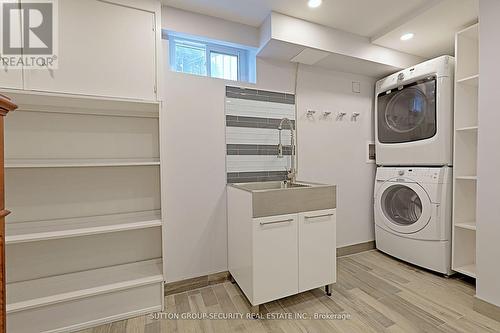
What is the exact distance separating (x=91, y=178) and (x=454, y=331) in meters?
2.68

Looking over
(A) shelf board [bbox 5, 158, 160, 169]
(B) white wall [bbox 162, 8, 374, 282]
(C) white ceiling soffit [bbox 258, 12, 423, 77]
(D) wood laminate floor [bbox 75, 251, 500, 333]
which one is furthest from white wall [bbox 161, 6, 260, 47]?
(D) wood laminate floor [bbox 75, 251, 500, 333]

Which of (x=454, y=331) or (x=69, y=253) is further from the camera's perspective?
(x=69, y=253)

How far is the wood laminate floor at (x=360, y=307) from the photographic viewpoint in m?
1.57

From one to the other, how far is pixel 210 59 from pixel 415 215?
2518mm

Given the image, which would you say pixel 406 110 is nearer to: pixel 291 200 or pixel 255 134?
pixel 255 134

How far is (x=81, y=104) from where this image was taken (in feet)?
5.48

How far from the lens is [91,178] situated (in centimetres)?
182

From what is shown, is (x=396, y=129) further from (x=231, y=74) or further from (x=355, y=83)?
(x=231, y=74)

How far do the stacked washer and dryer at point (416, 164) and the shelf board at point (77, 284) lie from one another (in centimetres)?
234

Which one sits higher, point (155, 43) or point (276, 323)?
point (155, 43)

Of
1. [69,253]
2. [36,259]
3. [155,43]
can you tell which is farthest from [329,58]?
[36,259]

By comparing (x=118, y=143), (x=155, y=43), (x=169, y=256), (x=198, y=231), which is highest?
(x=155, y=43)

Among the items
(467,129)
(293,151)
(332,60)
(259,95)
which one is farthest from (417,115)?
(259,95)

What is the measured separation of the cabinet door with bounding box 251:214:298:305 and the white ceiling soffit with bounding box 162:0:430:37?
1.65 meters
